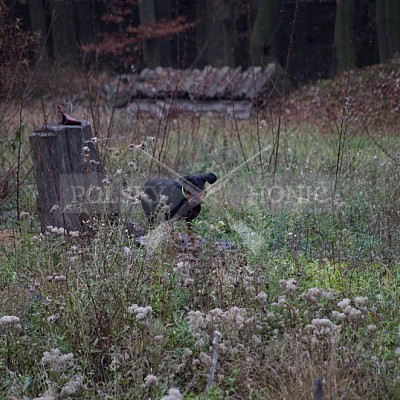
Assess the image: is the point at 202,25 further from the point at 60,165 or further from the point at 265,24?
the point at 60,165

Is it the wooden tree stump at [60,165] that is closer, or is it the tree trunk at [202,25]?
the wooden tree stump at [60,165]

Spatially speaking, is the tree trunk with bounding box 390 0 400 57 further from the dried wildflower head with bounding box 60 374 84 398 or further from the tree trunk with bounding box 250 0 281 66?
the dried wildflower head with bounding box 60 374 84 398

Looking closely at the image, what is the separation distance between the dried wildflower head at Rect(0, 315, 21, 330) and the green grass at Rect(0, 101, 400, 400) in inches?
2.1

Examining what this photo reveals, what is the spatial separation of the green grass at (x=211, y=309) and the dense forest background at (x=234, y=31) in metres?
10.4

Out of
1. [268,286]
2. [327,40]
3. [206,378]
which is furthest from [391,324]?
[327,40]

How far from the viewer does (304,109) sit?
15.4 metres

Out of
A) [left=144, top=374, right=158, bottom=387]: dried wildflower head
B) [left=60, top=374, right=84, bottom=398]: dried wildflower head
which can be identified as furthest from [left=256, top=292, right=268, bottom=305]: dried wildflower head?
[left=60, top=374, right=84, bottom=398]: dried wildflower head

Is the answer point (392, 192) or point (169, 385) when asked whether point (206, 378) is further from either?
point (392, 192)

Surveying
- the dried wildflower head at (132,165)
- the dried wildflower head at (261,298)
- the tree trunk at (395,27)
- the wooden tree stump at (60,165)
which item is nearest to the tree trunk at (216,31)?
the tree trunk at (395,27)

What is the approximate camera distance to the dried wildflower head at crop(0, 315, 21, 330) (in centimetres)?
362

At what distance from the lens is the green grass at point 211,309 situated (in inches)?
136

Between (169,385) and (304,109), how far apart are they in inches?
488

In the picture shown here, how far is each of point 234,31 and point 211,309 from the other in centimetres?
2217

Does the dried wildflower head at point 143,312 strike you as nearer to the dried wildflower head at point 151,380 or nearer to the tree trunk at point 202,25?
the dried wildflower head at point 151,380
